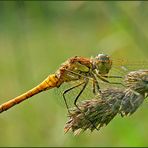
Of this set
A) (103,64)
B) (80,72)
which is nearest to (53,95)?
(80,72)

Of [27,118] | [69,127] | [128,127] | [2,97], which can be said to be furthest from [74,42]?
[69,127]

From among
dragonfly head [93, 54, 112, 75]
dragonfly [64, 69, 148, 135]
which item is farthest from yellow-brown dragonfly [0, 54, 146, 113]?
dragonfly [64, 69, 148, 135]

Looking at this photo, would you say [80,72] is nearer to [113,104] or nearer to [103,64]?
[103,64]

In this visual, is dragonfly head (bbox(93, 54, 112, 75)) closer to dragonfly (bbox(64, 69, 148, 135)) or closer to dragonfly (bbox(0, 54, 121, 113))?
dragonfly (bbox(0, 54, 121, 113))

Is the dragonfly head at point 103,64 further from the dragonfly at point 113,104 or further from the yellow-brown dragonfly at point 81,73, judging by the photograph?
the dragonfly at point 113,104

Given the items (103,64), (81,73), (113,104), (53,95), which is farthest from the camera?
(53,95)

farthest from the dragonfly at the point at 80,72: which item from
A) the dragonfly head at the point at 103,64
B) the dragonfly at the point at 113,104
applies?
the dragonfly at the point at 113,104

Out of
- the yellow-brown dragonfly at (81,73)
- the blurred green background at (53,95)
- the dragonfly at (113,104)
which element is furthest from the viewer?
the blurred green background at (53,95)

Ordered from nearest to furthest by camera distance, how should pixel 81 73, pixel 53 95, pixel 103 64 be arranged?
pixel 103 64, pixel 81 73, pixel 53 95

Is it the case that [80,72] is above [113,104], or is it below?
above
